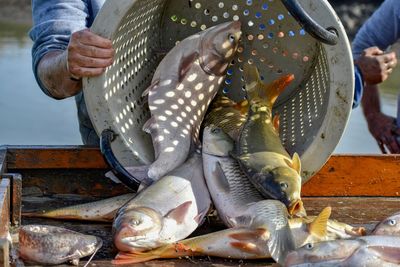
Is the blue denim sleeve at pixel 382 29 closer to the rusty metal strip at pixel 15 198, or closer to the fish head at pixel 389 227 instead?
the fish head at pixel 389 227

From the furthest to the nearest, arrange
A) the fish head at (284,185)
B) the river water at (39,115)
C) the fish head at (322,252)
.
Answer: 1. the river water at (39,115)
2. the fish head at (284,185)
3. the fish head at (322,252)

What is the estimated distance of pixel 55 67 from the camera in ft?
13.6

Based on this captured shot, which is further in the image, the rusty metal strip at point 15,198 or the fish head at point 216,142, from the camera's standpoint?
the fish head at point 216,142

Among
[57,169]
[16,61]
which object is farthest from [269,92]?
[16,61]

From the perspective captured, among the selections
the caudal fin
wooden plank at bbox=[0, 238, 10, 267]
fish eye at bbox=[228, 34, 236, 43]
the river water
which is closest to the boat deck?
the caudal fin

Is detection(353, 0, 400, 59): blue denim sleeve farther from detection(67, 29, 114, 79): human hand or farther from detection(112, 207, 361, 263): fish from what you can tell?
detection(112, 207, 361, 263): fish

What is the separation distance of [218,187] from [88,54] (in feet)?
2.52

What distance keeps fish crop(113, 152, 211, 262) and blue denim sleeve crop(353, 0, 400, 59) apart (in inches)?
112

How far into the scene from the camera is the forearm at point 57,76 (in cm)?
409

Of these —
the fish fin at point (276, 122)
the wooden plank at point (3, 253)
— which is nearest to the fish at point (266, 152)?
the fish fin at point (276, 122)

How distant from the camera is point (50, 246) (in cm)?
322

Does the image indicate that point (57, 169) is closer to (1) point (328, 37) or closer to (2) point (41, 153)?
(2) point (41, 153)

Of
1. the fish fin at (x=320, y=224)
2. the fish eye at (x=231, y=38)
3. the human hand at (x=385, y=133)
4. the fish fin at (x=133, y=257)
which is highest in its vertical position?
the fish eye at (x=231, y=38)

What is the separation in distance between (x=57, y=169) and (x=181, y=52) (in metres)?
0.72
